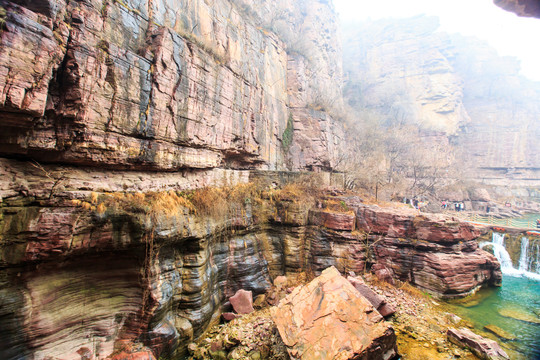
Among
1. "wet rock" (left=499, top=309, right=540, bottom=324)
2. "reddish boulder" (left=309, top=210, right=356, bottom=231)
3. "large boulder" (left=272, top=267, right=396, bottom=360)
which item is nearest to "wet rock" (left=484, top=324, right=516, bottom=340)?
"wet rock" (left=499, top=309, right=540, bottom=324)

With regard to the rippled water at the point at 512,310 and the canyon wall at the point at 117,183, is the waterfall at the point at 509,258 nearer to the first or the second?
the rippled water at the point at 512,310

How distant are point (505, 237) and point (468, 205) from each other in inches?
638

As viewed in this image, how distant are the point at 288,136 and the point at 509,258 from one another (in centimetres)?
1570

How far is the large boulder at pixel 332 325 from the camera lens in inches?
209

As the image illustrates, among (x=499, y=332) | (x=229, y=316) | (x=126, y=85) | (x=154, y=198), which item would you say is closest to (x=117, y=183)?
(x=154, y=198)

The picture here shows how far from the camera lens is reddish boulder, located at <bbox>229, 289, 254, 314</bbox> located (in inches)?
317

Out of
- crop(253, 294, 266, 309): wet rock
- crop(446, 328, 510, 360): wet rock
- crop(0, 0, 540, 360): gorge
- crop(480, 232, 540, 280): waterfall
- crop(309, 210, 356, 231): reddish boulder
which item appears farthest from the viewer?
crop(480, 232, 540, 280): waterfall

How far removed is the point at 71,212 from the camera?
503cm

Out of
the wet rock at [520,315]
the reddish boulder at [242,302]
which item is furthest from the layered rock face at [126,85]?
the wet rock at [520,315]

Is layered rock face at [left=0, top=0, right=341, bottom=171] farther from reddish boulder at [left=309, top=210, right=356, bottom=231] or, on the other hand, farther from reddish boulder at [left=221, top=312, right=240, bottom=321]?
reddish boulder at [left=221, top=312, right=240, bottom=321]

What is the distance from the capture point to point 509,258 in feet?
46.3

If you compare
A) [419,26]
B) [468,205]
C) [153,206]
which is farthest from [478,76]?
[153,206]

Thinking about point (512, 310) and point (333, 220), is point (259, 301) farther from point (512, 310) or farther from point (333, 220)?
point (512, 310)

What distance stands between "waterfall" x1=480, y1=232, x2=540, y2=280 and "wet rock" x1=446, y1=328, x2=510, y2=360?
9.72 m
